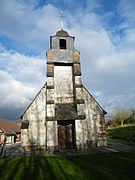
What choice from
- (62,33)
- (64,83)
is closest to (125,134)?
(64,83)

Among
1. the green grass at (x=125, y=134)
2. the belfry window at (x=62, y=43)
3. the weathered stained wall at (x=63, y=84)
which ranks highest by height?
the belfry window at (x=62, y=43)

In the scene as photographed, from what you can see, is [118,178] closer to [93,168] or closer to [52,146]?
[93,168]

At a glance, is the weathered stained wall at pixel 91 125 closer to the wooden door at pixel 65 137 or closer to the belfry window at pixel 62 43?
the wooden door at pixel 65 137

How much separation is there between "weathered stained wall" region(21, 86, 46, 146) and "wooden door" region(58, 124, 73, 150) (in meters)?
1.64

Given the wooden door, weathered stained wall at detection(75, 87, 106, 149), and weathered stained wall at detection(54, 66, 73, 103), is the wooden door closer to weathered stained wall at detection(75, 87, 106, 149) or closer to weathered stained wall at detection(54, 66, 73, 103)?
weathered stained wall at detection(75, 87, 106, 149)

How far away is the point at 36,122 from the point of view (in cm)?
1443

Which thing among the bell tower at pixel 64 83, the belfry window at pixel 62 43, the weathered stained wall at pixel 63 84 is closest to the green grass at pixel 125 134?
the bell tower at pixel 64 83

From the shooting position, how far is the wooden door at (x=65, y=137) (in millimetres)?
14375

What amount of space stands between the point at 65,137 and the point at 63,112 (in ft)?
8.82

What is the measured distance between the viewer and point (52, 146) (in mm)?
12938

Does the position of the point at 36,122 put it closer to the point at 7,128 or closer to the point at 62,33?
the point at 62,33

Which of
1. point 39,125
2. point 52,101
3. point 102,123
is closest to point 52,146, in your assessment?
point 39,125

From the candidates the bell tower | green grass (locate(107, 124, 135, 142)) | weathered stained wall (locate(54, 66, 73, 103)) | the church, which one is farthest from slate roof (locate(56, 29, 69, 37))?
green grass (locate(107, 124, 135, 142))

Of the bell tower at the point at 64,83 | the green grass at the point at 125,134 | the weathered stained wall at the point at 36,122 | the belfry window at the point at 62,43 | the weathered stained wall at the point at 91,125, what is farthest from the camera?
the green grass at the point at 125,134
